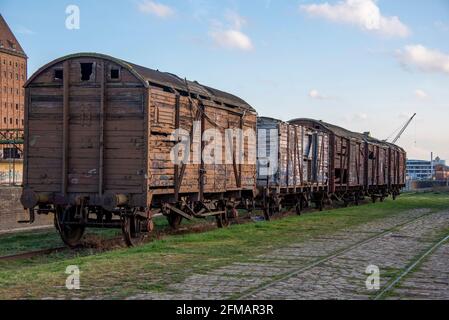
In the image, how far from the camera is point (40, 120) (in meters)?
12.7

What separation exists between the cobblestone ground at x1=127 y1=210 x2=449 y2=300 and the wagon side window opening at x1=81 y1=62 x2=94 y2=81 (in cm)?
573

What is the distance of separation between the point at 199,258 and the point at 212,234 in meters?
4.07

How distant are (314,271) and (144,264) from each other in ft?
9.59

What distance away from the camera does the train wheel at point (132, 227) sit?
1232 cm

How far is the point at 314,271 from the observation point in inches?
351

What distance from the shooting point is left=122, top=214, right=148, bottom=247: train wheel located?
12320mm

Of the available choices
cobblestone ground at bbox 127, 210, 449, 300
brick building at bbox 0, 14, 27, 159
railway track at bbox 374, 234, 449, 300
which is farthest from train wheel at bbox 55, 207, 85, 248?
brick building at bbox 0, 14, 27, 159

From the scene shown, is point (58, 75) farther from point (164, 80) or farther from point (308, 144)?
point (308, 144)

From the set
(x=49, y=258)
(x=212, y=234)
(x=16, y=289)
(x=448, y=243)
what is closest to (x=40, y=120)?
(x=49, y=258)

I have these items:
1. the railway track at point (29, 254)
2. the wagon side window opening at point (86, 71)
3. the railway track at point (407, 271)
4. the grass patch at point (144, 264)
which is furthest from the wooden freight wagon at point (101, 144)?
the railway track at point (407, 271)

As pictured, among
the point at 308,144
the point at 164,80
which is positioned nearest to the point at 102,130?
the point at 164,80

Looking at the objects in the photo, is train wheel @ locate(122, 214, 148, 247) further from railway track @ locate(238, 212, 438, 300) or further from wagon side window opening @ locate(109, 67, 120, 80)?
railway track @ locate(238, 212, 438, 300)

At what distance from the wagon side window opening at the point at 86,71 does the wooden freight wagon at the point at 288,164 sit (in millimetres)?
8966
